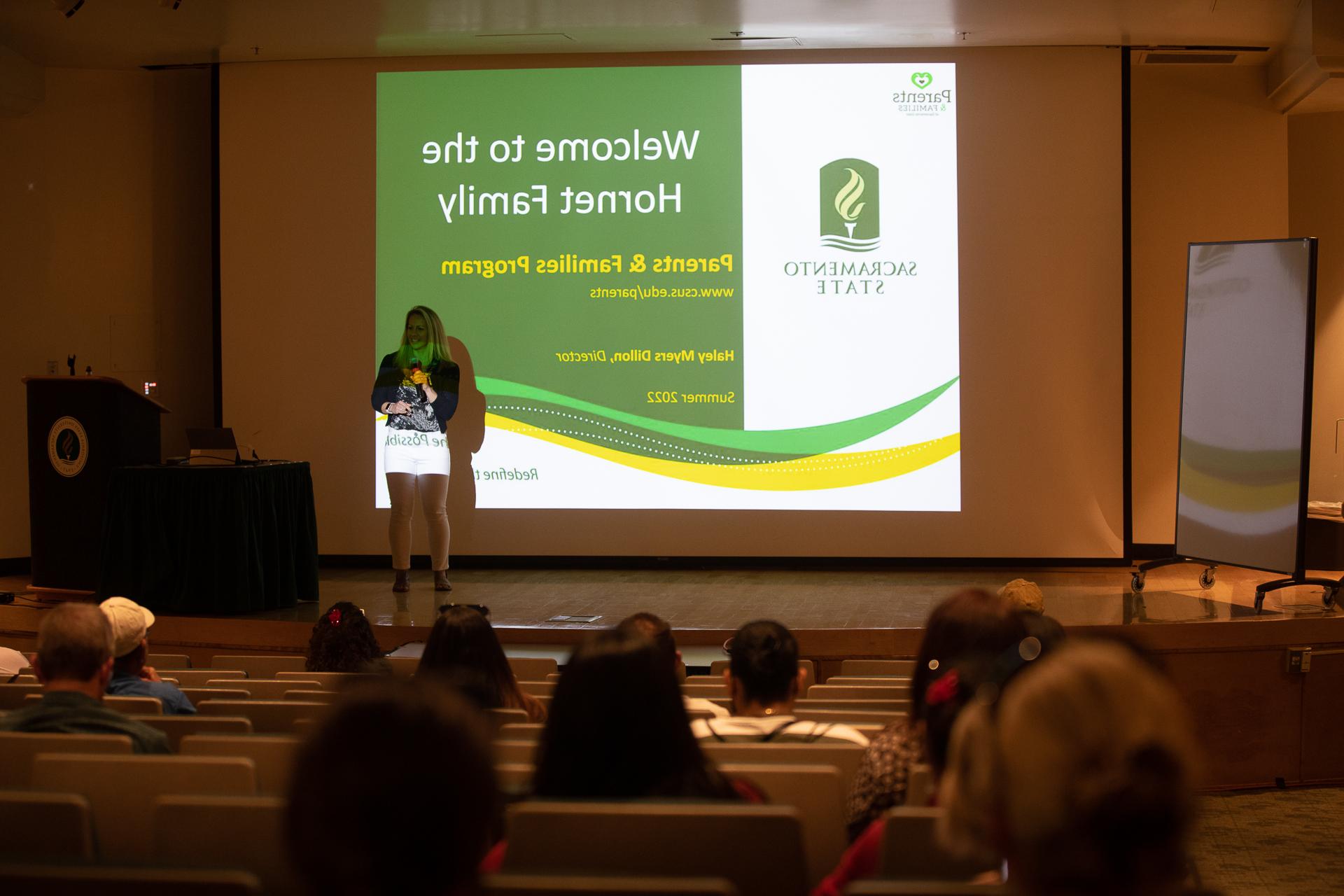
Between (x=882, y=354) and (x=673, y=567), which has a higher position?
(x=882, y=354)

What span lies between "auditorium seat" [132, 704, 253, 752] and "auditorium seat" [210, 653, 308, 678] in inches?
105

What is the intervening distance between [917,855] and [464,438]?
21.6ft

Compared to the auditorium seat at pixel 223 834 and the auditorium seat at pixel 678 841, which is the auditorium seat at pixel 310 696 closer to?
the auditorium seat at pixel 223 834

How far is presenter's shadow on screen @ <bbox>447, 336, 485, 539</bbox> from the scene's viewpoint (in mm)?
7715

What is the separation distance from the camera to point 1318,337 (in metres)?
8.09

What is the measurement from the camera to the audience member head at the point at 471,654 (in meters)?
2.78

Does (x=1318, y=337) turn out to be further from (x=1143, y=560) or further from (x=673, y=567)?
(x=673, y=567)

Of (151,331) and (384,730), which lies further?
(151,331)

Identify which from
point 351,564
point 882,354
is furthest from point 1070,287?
point 351,564

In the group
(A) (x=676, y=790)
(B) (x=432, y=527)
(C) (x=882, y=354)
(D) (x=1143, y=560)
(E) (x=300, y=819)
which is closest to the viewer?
(E) (x=300, y=819)

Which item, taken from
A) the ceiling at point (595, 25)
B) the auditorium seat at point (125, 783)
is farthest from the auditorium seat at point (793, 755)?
the ceiling at point (595, 25)

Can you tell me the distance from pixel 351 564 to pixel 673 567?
7.09 ft

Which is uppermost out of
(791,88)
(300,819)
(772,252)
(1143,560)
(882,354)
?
(791,88)

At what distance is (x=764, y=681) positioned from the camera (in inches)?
97.0
